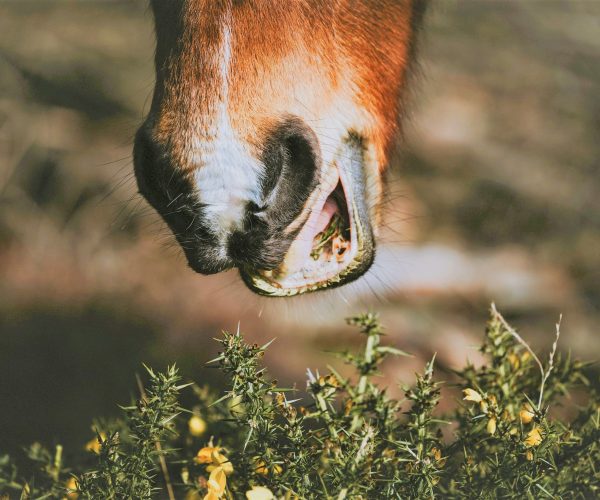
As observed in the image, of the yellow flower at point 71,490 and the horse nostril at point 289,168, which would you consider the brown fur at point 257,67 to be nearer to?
the horse nostril at point 289,168

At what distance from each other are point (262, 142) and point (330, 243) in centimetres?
38

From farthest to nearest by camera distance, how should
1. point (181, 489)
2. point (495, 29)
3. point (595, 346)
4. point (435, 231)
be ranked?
point (495, 29) < point (435, 231) < point (595, 346) < point (181, 489)

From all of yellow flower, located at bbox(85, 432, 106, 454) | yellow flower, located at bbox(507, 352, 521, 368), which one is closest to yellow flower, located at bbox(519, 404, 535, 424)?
yellow flower, located at bbox(507, 352, 521, 368)

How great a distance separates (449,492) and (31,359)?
2.70 metres

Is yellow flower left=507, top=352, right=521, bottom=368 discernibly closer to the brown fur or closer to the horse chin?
the horse chin

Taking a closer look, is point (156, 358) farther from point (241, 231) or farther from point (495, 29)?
point (495, 29)

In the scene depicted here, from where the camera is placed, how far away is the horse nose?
1.63 metres

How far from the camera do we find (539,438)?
1.48 metres

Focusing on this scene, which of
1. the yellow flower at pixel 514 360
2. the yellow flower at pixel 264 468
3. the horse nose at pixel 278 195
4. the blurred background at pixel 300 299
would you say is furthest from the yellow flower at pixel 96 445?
the yellow flower at pixel 514 360

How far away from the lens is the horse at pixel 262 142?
161 centimetres

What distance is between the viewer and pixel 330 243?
74.5 inches

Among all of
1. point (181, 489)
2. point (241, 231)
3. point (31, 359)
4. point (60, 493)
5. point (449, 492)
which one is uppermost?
point (241, 231)

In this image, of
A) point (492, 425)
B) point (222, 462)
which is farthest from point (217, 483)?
point (492, 425)

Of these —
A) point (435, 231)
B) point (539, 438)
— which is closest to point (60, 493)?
point (539, 438)
